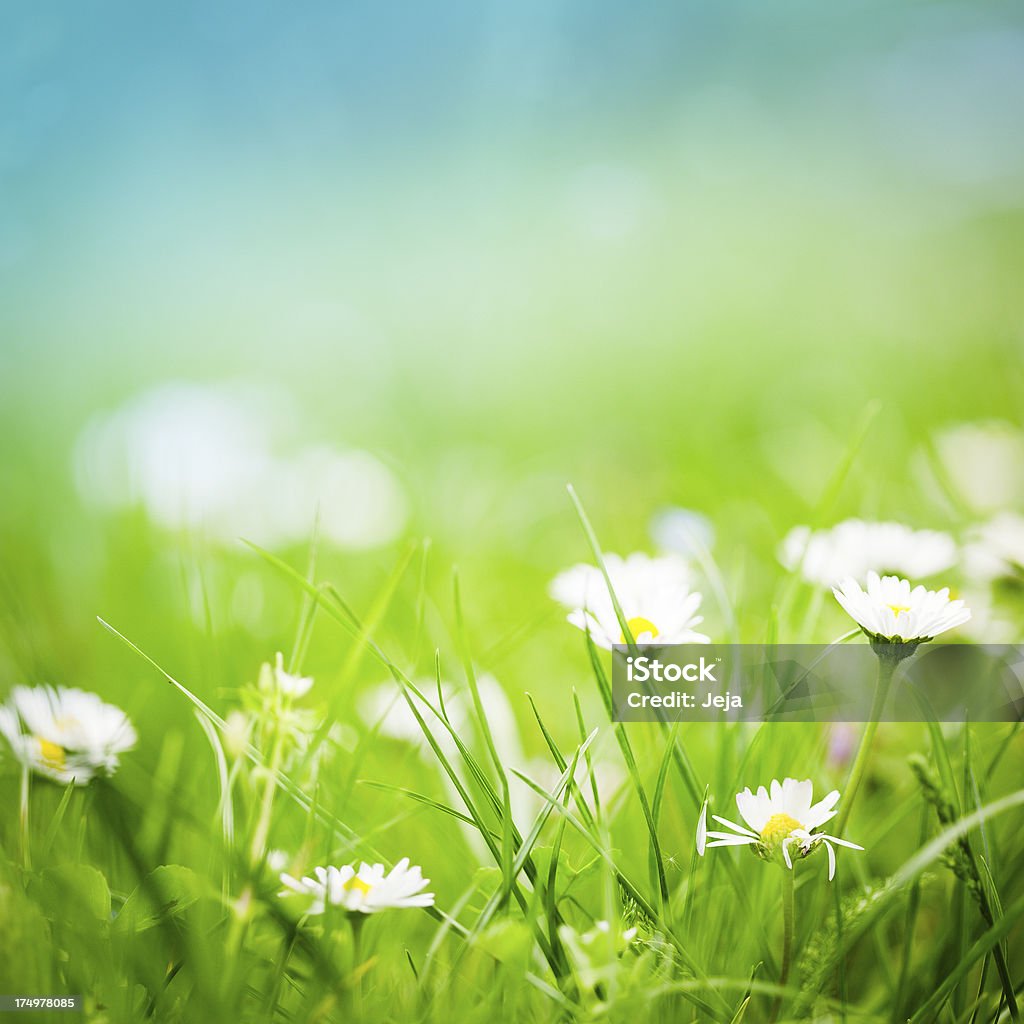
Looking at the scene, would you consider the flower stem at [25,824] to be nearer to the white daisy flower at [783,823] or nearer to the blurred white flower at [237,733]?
the blurred white flower at [237,733]

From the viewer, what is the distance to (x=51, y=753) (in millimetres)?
345

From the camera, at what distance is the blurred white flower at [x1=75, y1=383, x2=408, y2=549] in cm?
72

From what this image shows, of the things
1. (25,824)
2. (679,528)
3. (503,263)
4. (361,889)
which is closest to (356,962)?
(361,889)

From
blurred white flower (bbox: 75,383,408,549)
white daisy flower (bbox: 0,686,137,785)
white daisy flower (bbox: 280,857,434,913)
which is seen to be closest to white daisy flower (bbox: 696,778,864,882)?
white daisy flower (bbox: 280,857,434,913)

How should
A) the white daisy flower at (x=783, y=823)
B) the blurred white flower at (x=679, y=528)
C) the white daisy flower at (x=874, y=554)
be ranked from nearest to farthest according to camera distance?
the white daisy flower at (x=783, y=823), the white daisy flower at (x=874, y=554), the blurred white flower at (x=679, y=528)

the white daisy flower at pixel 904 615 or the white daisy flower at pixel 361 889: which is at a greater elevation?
the white daisy flower at pixel 904 615

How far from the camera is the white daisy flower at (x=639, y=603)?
34 centimetres

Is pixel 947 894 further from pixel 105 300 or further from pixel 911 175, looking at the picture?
pixel 105 300

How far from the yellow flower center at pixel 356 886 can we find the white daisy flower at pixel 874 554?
0.85 feet

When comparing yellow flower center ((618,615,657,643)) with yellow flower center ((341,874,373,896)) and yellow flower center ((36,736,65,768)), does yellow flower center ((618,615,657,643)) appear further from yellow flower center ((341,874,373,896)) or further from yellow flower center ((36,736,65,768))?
yellow flower center ((36,736,65,768))

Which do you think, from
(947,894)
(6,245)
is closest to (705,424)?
(947,894)

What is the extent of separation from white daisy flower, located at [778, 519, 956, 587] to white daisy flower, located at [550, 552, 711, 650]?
9 cm

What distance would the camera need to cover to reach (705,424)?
2.81ft

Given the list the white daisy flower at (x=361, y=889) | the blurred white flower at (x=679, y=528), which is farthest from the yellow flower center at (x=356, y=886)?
the blurred white flower at (x=679, y=528)
